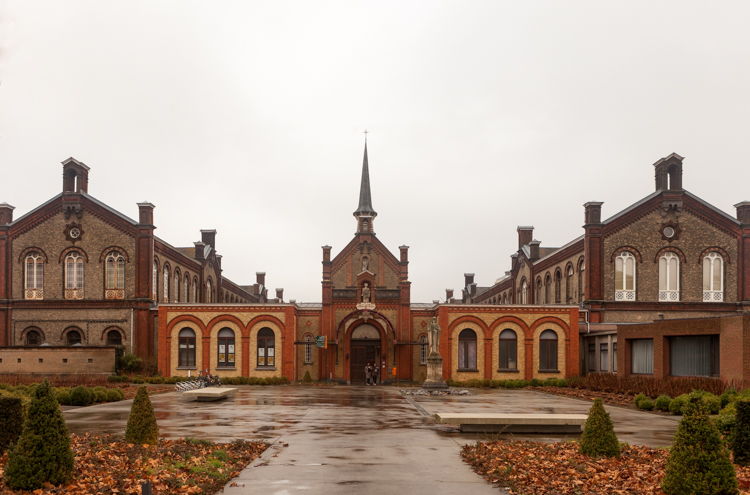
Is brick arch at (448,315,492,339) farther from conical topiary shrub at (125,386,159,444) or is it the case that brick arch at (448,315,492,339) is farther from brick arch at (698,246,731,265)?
conical topiary shrub at (125,386,159,444)

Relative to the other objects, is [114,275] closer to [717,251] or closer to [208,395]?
[208,395]

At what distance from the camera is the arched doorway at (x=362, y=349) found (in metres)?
53.0

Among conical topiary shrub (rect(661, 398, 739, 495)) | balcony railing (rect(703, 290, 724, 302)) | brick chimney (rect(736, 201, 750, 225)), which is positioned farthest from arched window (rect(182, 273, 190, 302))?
conical topiary shrub (rect(661, 398, 739, 495))

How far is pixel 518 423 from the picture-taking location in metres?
18.4

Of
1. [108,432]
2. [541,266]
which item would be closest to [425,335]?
[541,266]

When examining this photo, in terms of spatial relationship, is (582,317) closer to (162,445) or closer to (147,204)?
(147,204)

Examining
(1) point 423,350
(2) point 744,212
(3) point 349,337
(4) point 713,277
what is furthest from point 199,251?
(2) point 744,212

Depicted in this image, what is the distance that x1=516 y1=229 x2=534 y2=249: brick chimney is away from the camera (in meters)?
72.8

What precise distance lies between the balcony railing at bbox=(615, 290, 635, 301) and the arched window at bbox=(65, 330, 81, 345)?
36521 millimetres

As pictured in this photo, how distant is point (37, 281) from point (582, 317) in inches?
1468

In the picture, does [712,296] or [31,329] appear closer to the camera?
[712,296]

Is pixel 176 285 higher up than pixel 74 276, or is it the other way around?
pixel 74 276

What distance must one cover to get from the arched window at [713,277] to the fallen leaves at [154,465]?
140ft

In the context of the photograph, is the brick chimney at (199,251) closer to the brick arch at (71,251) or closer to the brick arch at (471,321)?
the brick arch at (71,251)
